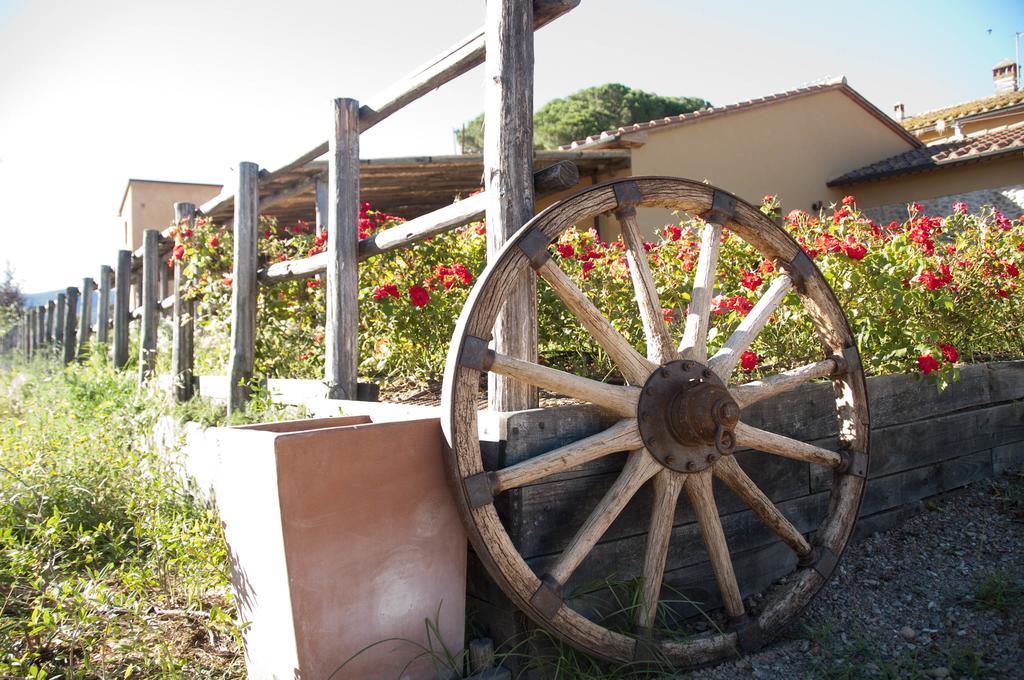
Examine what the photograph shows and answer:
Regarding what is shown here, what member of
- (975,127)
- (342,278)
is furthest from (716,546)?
(975,127)

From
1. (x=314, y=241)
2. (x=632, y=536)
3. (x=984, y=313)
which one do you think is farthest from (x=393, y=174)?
(x=632, y=536)

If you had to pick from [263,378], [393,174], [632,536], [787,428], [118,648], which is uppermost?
[393,174]

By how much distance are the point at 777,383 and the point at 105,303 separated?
838 cm

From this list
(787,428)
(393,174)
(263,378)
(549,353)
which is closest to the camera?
(787,428)

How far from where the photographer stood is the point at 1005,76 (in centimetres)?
2105

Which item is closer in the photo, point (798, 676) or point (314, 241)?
point (798, 676)

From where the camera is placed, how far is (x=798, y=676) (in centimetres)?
251

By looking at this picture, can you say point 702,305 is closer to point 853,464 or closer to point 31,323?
point 853,464

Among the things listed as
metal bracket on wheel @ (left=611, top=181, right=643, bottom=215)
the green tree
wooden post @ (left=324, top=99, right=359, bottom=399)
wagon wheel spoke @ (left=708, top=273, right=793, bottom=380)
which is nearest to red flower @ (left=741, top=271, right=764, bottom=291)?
wagon wheel spoke @ (left=708, top=273, right=793, bottom=380)

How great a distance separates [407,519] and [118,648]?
1002 mm

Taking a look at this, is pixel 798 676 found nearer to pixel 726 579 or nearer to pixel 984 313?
pixel 726 579

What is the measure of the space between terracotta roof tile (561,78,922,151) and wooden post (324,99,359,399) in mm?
7950

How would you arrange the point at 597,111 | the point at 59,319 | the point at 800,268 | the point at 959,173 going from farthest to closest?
the point at 597,111 → the point at 959,173 → the point at 59,319 → the point at 800,268

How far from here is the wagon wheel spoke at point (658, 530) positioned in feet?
8.30
